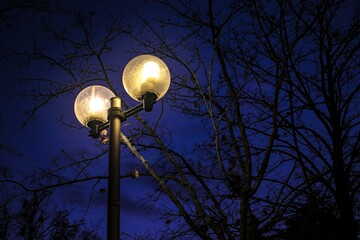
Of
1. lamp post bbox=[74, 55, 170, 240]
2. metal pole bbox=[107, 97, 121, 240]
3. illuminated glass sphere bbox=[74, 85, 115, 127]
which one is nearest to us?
metal pole bbox=[107, 97, 121, 240]

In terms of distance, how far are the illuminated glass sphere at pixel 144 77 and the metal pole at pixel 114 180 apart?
32cm

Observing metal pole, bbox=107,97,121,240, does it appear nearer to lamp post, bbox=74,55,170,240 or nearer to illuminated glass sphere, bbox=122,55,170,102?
lamp post, bbox=74,55,170,240

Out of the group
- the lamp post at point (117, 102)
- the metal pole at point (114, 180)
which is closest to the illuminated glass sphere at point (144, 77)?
the lamp post at point (117, 102)

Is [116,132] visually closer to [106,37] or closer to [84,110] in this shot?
[84,110]

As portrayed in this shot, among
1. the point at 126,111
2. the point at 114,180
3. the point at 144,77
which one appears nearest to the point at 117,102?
the point at 126,111

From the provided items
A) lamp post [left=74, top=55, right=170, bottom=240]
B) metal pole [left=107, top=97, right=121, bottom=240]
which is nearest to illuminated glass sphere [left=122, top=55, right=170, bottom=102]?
lamp post [left=74, top=55, right=170, bottom=240]

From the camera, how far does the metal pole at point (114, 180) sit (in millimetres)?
3121

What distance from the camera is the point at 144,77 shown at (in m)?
3.94

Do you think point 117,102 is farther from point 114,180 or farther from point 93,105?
point 114,180

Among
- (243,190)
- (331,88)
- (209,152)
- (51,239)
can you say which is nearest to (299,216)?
(243,190)

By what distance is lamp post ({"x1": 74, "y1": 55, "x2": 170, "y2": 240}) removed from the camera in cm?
335

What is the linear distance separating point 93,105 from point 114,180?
1.24 meters

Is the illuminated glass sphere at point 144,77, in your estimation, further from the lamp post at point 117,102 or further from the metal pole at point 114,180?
the metal pole at point 114,180

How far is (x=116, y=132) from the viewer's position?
361cm
